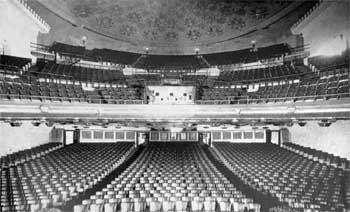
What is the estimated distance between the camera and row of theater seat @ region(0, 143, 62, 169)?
10.9 metres

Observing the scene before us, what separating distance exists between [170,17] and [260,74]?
706 cm

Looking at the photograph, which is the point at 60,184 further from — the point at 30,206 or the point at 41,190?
the point at 30,206

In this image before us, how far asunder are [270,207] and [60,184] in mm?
6575

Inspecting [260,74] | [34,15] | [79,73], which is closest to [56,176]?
[79,73]

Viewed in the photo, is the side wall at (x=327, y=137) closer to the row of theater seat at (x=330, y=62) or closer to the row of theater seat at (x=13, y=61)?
the row of theater seat at (x=330, y=62)

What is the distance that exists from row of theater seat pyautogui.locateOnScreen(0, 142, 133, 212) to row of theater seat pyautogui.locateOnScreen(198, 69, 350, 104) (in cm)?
570

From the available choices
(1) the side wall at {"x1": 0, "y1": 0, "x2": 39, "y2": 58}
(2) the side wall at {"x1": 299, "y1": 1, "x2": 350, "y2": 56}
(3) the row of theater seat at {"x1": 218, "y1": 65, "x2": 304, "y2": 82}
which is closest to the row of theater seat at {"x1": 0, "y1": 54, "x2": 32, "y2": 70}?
(1) the side wall at {"x1": 0, "y1": 0, "x2": 39, "y2": 58}

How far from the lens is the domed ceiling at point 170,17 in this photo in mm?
17094

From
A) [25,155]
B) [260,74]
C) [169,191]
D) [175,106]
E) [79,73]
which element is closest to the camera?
[169,191]

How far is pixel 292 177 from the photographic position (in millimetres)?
9789

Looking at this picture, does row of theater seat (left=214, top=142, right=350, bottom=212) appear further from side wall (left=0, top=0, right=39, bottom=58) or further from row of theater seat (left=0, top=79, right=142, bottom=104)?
side wall (left=0, top=0, right=39, bottom=58)

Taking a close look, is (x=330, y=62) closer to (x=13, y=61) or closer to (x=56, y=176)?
(x=56, y=176)

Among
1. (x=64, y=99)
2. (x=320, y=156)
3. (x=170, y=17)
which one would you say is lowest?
(x=320, y=156)

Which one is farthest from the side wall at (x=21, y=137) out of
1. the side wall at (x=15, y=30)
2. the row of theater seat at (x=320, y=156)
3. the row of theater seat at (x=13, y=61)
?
the row of theater seat at (x=320, y=156)
